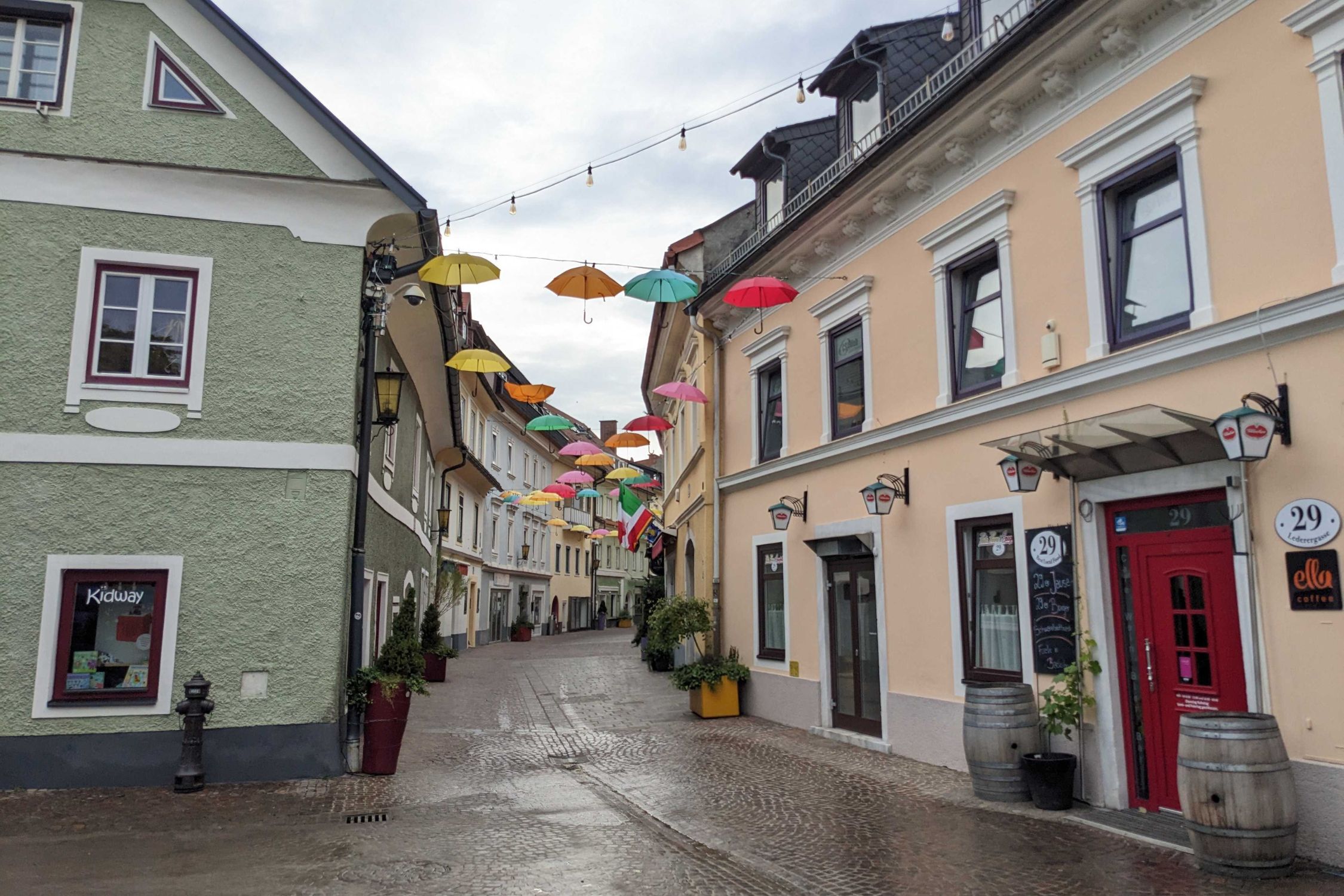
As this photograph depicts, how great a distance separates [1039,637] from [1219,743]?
271cm

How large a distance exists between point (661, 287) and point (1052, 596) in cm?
559

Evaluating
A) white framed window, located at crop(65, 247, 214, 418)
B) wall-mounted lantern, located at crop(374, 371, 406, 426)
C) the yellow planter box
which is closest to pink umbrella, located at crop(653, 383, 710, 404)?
the yellow planter box

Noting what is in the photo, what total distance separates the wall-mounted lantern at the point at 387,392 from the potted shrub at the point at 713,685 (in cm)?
598

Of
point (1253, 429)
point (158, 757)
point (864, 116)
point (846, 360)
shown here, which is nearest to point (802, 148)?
point (864, 116)

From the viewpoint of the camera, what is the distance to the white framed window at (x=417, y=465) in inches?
683

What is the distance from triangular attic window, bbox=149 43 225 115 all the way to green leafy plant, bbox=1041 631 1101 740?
9844mm

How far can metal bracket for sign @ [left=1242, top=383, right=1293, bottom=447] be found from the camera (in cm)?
655

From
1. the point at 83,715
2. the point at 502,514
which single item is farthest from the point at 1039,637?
the point at 502,514

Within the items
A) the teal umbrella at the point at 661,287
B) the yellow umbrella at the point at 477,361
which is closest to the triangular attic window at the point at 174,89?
the yellow umbrella at the point at 477,361

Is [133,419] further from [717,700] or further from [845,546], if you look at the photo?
[717,700]

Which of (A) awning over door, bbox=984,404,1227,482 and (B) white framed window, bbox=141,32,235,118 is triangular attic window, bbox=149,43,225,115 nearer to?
A: (B) white framed window, bbox=141,32,235,118

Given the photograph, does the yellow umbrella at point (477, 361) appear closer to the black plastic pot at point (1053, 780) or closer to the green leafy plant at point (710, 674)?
the green leafy plant at point (710, 674)

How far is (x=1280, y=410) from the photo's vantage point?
21.6ft

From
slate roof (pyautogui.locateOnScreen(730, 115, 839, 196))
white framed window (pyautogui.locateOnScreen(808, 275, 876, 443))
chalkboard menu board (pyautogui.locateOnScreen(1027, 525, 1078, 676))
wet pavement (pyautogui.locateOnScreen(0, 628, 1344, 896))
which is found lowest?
wet pavement (pyautogui.locateOnScreen(0, 628, 1344, 896))
